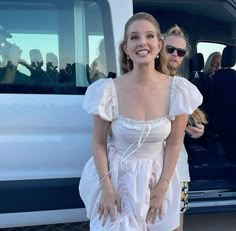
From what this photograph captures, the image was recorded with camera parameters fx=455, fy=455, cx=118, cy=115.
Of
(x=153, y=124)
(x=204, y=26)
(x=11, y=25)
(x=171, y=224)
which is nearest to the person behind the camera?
(x=153, y=124)

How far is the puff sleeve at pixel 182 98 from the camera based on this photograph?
2012mm

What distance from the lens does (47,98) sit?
2.71 metres

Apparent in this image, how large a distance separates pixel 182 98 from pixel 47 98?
98 centimetres

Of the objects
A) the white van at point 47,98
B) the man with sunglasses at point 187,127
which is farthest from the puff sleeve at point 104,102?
the white van at point 47,98

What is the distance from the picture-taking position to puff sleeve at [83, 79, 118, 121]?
6.53 feet

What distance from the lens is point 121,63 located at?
7.07 ft

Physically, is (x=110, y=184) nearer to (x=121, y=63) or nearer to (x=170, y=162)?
(x=170, y=162)

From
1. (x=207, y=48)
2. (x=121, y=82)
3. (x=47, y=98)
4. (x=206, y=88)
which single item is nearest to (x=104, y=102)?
(x=121, y=82)

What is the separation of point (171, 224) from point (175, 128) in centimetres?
46

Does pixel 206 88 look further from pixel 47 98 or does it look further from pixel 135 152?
pixel 135 152

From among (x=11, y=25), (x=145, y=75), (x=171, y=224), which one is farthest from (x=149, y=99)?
(x=11, y=25)

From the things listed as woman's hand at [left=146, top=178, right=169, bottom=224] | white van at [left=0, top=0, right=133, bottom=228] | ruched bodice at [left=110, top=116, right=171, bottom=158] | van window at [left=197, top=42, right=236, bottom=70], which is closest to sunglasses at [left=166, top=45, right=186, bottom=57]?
white van at [left=0, top=0, right=133, bottom=228]

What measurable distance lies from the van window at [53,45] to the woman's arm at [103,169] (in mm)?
733

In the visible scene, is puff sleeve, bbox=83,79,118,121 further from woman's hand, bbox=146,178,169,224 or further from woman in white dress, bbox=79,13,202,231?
woman's hand, bbox=146,178,169,224
